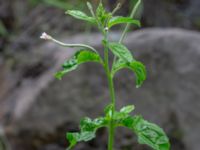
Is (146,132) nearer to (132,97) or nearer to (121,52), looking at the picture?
(121,52)

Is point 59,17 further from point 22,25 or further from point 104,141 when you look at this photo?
point 104,141

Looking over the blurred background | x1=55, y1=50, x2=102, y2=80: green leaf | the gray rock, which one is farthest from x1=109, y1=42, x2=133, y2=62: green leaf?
the gray rock

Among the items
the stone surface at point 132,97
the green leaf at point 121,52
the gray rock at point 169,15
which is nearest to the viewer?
the green leaf at point 121,52

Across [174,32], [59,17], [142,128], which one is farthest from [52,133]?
[142,128]

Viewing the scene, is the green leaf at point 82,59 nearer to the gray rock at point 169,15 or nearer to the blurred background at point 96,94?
the blurred background at point 96,94

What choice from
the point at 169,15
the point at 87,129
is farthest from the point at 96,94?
the point at 87,129

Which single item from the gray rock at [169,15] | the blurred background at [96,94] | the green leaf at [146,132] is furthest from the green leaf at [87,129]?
the gray rock at [169,15]
